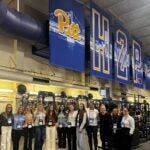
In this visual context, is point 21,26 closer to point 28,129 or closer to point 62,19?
point 62,19

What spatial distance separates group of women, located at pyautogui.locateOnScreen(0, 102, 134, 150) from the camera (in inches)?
245

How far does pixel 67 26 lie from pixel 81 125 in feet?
9.11

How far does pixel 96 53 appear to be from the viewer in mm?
7352

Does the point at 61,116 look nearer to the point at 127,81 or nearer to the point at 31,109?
the point at 31,109

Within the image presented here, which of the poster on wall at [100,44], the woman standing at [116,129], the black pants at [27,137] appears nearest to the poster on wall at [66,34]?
the poster on wall at [100,44]

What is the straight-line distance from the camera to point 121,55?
901cm

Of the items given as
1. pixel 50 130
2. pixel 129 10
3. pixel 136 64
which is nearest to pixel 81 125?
pixel 50 130

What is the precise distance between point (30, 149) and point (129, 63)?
213 inches

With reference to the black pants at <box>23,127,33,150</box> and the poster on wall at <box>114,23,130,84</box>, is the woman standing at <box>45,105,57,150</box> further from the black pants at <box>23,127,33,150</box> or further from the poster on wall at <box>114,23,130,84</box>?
the poster on wall at <box>114,23,130,84</box>

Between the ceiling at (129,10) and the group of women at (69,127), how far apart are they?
3053 millimetres

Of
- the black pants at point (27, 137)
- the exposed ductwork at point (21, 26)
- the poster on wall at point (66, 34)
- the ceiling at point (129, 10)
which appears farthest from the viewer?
the ceiling at point (129, 10)

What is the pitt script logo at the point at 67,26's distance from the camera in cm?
617

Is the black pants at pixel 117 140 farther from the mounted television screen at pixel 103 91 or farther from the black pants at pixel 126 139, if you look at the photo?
the mounted television screen at pixel 103 91

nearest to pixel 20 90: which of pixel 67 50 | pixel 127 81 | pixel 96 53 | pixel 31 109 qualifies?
pixel 31 109
